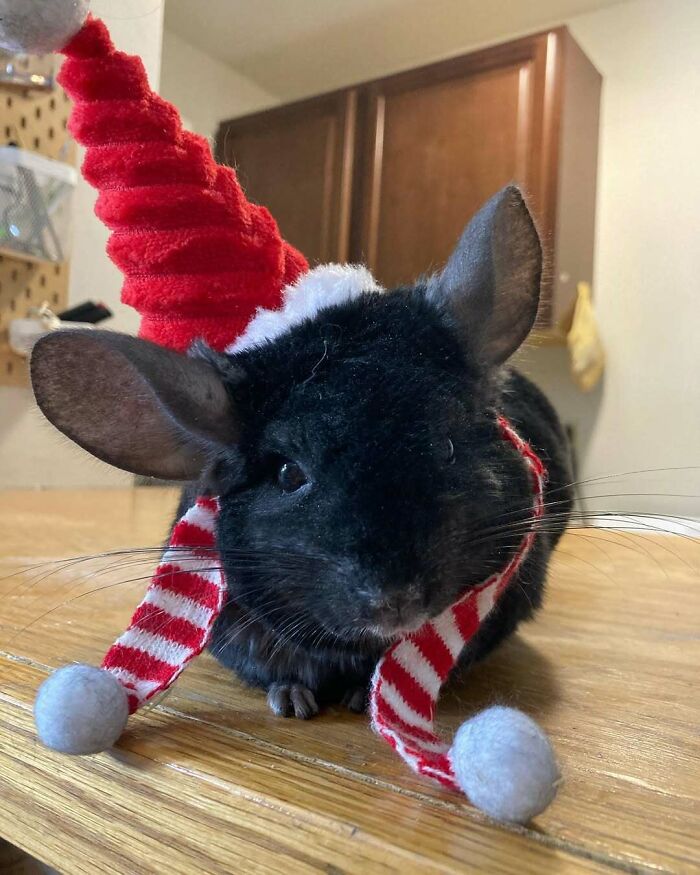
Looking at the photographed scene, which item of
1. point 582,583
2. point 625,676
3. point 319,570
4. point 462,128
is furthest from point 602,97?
point 319,570

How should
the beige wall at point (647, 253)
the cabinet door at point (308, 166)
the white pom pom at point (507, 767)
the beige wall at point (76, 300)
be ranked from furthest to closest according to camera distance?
the cabinet door at point (308, 166), the beige wall at point (647, 253), the beige wall at point (76, 300), the white pom pom at point (507, 767)

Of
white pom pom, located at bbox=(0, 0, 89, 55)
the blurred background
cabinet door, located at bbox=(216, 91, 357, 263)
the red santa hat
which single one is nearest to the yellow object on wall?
the blurred background

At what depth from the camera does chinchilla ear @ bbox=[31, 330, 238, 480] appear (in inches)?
17.4

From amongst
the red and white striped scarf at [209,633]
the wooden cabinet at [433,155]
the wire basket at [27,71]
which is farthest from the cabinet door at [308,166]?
the red and white striped scarf at [209,633]

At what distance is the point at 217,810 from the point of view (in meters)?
0.38

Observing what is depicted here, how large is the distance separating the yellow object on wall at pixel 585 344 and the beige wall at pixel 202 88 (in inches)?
64.0

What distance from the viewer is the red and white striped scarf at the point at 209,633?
47cm

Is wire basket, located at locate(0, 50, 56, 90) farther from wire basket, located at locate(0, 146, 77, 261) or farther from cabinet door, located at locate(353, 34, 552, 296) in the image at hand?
cabinet door, located at locate(353, 34, 552, 296)

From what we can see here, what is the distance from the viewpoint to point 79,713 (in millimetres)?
422

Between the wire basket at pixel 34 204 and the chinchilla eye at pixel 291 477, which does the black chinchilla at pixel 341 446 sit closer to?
the chinchilla eye at pixel 291 477

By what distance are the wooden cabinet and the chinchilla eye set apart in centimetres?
191

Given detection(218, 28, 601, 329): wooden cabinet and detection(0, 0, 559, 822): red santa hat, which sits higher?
detection(218, 28, 601, 329): wooden cabinet

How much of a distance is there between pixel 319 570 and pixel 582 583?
0.74m

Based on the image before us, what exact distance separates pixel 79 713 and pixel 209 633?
4.2 inches
